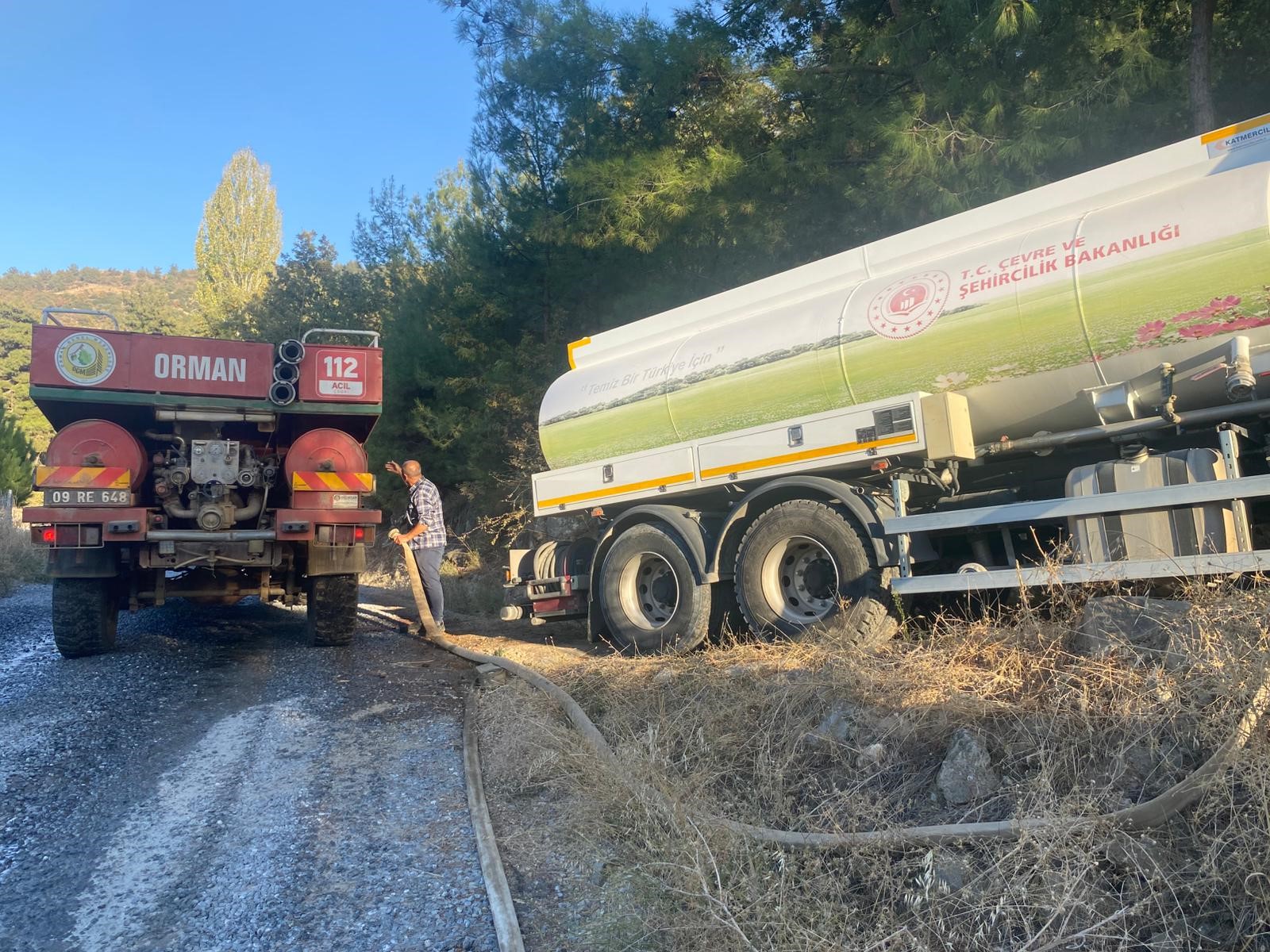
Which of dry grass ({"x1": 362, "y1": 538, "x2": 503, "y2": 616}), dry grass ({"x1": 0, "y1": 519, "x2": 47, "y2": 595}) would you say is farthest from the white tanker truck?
dry grass ({"x1": 0, "y1": 519, "x2": 47, "y2": 595})

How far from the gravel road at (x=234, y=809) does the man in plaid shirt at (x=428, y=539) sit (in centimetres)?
194

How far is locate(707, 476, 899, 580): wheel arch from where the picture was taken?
6.20 metres

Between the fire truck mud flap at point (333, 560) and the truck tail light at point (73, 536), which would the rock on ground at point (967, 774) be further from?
the truck tail light at point (73, 536)

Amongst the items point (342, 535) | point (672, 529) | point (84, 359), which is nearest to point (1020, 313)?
point (672, 529)

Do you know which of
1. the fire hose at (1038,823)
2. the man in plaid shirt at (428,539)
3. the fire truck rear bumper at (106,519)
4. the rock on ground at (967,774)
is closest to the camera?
the fire hose at (1038,823)

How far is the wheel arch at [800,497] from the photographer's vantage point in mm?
6199

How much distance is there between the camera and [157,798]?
15.2ft

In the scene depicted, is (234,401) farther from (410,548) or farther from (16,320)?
(16,320)

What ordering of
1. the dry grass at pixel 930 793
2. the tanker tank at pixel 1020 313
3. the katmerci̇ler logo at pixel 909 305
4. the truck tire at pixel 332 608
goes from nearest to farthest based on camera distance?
1. the dry grass at pixel 930 793
2. the tanker tank at pixel 1020 313
3. the katmerci̇ler logo at pixel 909 305
4. the truck tire at pixel 332 608

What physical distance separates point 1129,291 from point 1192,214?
1.64 feet

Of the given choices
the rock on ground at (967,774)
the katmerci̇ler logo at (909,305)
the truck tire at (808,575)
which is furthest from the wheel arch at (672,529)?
the rock on ground at (967,774)

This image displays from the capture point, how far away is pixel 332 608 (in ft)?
28.3

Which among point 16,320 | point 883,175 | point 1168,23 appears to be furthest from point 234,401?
point 16,320

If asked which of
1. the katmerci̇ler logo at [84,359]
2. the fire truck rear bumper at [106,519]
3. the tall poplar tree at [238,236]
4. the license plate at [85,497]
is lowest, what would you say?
the fire truck rear bumper at [106,519]
